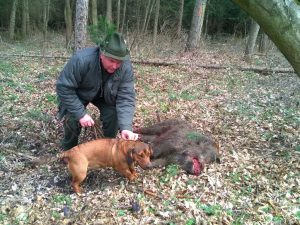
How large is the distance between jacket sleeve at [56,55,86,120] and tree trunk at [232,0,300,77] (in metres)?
2.34

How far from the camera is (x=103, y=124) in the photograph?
5.91m

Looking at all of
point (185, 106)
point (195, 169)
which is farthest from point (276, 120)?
point (195, 169)

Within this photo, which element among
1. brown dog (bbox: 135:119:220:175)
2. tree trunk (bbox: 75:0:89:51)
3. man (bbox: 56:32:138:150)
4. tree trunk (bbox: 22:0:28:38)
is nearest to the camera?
man (bbox: 56:32:138:150)

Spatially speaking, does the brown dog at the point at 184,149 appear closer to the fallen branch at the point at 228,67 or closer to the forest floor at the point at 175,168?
the forest floor at the point at 175,168

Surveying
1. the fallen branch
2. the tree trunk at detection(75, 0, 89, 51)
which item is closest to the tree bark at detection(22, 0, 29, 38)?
the fallen branch

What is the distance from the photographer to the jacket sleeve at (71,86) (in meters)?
5.22

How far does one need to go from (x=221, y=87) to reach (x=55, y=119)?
5.20 meters

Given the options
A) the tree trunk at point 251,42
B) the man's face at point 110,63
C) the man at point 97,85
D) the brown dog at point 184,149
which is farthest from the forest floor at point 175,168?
the tree trunk at point 251,42

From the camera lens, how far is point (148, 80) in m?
10.7

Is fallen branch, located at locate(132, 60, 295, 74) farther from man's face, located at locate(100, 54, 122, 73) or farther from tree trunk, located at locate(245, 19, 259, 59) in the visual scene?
man's face, located at locate(100, 54, 122, 73)

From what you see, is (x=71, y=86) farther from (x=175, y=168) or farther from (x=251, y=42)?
(x=251, y=42)

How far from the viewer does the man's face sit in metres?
4.95

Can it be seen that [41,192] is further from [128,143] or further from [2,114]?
[2,114]

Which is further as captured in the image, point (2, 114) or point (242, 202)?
point (2, 114)
